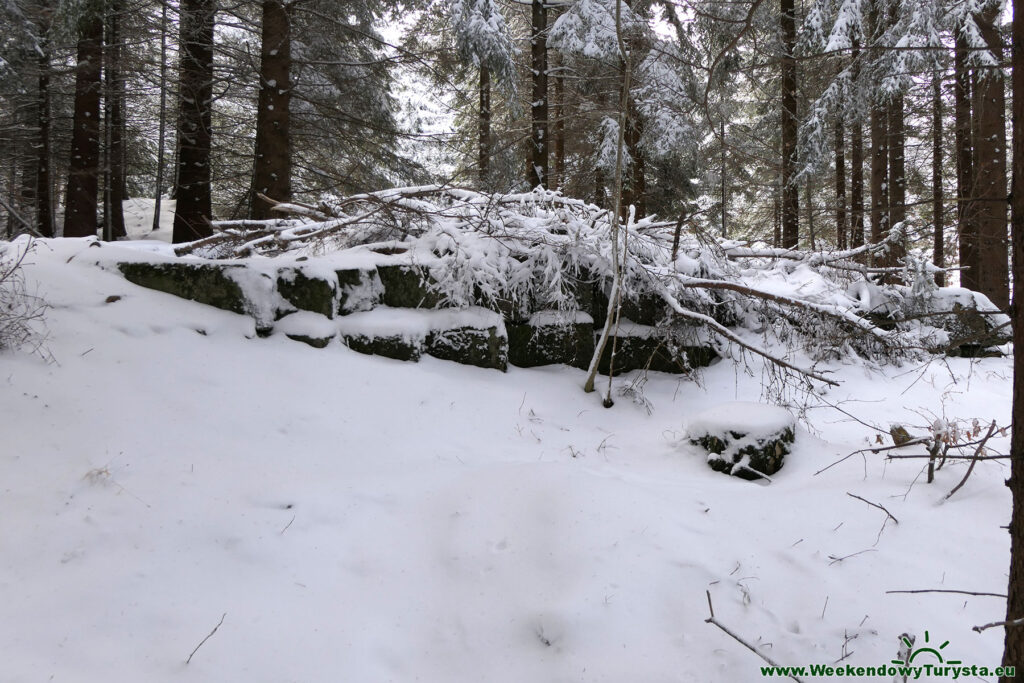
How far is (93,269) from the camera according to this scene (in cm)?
431

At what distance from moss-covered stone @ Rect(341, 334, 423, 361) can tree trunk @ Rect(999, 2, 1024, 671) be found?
3.97 meters

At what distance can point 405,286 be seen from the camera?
17.0 ft

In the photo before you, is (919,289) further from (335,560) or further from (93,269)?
(93,269)

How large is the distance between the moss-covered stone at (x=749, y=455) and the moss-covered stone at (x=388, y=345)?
256 cm

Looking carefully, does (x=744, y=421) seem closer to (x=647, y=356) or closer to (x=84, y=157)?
(x=647, y=356)

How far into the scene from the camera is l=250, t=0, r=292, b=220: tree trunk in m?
6.56

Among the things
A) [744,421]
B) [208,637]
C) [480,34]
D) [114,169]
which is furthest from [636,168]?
[208,637]

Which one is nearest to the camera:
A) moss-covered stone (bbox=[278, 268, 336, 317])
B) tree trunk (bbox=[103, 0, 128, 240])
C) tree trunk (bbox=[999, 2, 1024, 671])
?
tree trunk (bbox=[999, 2, 1024, 671])

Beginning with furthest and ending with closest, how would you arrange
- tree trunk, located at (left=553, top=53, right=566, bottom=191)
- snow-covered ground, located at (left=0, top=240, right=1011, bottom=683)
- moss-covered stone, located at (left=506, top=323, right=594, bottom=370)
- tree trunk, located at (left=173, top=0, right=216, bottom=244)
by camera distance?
1. tree trunk, located at (left=553, top=53, right=566, bottom=191)
2. tree trunk, located at (left=173, top=0, right=216, bottom=244)
3. moss-covered stone, located at (left=506, top=323, right=594, bottom=370)
4. snow-covered ground, located at (left=0, top=240, right=1011, bottom=683)

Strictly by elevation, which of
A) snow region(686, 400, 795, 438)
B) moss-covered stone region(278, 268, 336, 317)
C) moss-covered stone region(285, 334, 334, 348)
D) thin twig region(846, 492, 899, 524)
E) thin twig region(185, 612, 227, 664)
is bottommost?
thin twig region(185, 612, 227, 664)

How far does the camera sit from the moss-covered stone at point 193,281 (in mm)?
4355

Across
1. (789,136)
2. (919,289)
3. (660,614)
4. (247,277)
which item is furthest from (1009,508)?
(789,136)

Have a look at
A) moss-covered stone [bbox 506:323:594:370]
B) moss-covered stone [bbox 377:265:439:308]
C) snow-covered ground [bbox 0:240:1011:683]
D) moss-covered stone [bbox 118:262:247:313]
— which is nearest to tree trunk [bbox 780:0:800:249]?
moss-covered stone [bbox 506:323:594:370]

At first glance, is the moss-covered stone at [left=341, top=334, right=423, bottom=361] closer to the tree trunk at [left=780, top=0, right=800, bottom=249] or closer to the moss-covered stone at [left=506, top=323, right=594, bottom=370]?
the moss-covered stone at [left=506, top=323, right=594, bottom=370]
